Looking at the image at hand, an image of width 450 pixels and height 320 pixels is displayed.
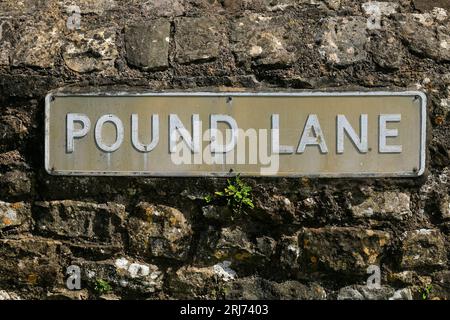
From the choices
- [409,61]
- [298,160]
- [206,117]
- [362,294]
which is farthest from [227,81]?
[362,294]

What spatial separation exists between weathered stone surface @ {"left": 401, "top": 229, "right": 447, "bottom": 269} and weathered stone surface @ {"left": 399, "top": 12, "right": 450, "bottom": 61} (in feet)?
2.27

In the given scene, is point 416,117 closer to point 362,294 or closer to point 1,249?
point 362,294

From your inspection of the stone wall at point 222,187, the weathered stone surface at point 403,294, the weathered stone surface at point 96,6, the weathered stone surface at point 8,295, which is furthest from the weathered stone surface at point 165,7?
the weathered stone surface at point 403,294

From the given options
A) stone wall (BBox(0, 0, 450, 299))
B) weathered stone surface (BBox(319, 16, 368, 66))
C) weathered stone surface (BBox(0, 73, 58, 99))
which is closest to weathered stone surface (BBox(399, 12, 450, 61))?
stone wall (BBox(0, 0, 450, 299))

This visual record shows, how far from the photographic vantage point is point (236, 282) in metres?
2.60

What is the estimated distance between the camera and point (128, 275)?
261 centimetres

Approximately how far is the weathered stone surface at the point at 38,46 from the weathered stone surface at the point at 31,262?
0.70m

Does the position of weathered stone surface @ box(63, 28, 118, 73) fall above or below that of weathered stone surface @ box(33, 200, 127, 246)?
above

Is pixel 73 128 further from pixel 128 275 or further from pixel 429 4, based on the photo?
pixel 429 4

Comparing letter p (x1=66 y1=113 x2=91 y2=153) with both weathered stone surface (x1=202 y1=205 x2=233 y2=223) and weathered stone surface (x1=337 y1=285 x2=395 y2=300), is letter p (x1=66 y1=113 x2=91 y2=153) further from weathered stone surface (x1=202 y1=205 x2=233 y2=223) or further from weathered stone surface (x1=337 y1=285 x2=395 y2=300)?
weathered stone surface (x1=337 y1=285 x2=395 y2=300)

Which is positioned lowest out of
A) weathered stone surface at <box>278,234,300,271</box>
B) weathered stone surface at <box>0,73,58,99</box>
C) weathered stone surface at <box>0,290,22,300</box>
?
weathered stone surface at <box>0,290,22,300</box>

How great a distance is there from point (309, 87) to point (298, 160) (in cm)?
29

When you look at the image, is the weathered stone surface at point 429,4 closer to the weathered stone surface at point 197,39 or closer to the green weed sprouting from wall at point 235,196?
the weathered stone surface at point 197,39

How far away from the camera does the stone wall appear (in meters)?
2.58
